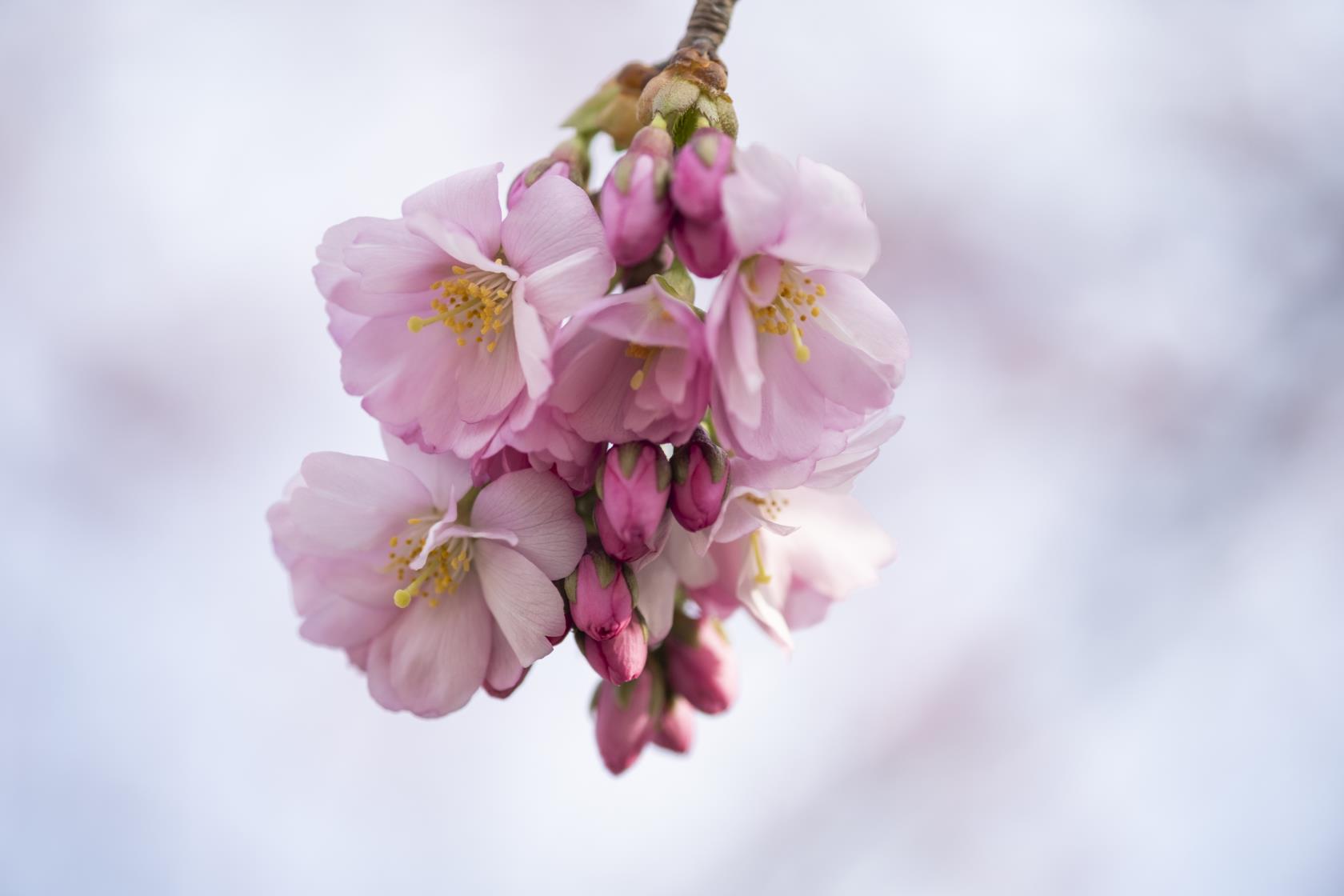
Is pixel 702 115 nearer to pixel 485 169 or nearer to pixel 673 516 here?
pixel 485 169

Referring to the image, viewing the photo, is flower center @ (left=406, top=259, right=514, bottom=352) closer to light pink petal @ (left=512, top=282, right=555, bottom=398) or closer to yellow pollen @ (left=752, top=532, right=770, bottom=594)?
light pink petal @ (left=512, top=282, right=555, bottom=398)

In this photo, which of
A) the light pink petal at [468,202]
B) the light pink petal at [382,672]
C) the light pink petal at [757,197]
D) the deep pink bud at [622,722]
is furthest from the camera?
the deep pink bud at [622,722]

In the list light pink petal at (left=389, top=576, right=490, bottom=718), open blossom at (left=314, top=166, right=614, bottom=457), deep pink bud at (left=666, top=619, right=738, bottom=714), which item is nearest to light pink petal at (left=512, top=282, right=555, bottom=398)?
open blossom at (left=314, top=166, right=614, bottom=457)

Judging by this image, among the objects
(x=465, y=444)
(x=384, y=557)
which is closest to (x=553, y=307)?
(x=465, y=444)

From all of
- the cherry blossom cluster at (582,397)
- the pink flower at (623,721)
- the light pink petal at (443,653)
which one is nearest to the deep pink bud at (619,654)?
the cherry blossom cluster at (582,397)

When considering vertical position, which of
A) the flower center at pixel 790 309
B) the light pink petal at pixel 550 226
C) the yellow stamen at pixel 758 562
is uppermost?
the light pink petal at pixel 550 226

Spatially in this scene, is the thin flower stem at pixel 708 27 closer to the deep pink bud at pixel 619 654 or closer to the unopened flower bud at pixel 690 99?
the unopened flower bud at pixel 690 99

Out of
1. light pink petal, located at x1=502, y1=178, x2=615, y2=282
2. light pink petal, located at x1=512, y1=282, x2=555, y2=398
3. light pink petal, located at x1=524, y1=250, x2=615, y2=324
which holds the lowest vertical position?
light pink petal, located at x1=512, y1=282, x2=555, y2=398
